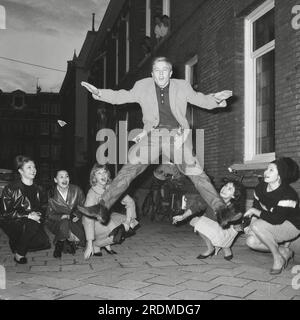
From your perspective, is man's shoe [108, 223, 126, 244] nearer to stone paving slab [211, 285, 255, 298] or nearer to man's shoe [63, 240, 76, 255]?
man's shoe [63, 240, 76, 255]

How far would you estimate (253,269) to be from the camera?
181 inches

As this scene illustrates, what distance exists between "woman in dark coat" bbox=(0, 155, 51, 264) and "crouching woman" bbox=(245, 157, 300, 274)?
278 centimetres

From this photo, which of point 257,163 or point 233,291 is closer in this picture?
point 233,291

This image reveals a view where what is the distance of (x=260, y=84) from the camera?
737 centimetres

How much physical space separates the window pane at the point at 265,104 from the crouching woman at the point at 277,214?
2.42m

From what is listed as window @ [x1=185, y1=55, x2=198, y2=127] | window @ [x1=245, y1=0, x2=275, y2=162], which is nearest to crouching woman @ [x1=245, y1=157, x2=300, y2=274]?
window @ [x1=245, y1=0, x2=275, y2=162]

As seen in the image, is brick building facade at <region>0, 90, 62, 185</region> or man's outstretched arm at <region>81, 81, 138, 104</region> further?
brick building facade at <region>0, 90, 62, 185</region>

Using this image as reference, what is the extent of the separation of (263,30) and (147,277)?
5.16 meters

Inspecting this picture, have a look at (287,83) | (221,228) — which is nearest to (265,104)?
(287,83)

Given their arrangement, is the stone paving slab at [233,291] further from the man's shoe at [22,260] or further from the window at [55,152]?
the window at [55,152]

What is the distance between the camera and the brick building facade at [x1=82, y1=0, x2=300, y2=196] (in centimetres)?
607

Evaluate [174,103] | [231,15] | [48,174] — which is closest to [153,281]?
[174,103]

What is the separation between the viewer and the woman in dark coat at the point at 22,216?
517cm

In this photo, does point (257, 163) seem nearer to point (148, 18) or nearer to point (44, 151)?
point (148, 18)
